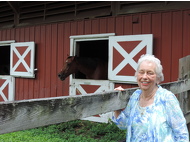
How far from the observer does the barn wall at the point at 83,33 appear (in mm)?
4430

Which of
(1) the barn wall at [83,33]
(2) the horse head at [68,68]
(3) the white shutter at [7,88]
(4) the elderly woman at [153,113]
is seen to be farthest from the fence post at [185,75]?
(3) the white shutter at [7,88]

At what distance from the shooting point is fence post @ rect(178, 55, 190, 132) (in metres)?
3.10

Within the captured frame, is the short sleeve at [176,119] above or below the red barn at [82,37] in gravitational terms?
below

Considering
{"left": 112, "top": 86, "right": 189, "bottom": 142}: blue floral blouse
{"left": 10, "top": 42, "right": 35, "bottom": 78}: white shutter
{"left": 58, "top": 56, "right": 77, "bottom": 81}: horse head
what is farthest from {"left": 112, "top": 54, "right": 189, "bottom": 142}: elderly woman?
{"left": 10, "top": 42, "right": 35, "bottom": 78}: white shutter

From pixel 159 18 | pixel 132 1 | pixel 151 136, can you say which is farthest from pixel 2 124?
pixel 132 1

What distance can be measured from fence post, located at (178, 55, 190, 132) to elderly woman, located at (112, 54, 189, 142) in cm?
165

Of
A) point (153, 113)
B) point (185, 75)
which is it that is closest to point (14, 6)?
point (185, 75)

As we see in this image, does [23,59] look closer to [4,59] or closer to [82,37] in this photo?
[82,37]

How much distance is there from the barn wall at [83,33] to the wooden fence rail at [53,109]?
2.88m

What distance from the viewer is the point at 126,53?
491 centimetres

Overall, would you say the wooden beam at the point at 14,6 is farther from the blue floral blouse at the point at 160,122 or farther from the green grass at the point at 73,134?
the blue floral blouse at the point at 160,122

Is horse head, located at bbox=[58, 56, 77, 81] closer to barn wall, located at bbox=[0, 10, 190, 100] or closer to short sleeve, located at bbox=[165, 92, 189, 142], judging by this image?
barn wall, located at bbox=[0, 10, 190, 100]

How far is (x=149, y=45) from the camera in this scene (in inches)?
179

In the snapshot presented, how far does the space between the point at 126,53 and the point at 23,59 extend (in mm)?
3464
